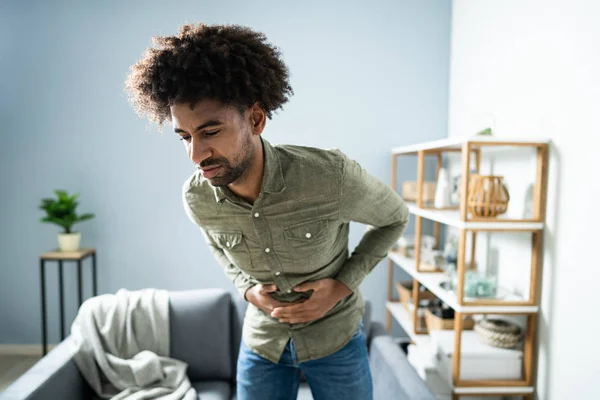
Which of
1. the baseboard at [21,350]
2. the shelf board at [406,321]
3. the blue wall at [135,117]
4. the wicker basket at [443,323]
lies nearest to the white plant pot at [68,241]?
the blue wall at [135,117]

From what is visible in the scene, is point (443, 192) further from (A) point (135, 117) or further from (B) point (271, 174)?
(A) point (135, 117)

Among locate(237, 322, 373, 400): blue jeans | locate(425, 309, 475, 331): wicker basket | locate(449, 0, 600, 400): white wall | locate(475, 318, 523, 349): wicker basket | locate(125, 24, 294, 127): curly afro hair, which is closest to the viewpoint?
locate(125, 24, 294, 127): curly afro hair

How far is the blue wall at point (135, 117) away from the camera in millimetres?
2719

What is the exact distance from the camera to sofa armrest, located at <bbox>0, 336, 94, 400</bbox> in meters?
1.43

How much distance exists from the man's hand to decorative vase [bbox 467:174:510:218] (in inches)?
36.8

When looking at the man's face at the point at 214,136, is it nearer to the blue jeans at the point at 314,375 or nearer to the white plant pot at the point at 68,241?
the blue jeans at the point at 314,375

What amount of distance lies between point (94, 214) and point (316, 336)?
2.26 metres

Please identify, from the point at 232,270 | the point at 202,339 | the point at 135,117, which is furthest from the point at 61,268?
the point at 232,270

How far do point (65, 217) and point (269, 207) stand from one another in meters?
2.06

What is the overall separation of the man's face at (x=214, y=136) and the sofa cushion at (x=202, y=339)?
4.26 feet

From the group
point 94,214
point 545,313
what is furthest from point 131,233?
point 545,313

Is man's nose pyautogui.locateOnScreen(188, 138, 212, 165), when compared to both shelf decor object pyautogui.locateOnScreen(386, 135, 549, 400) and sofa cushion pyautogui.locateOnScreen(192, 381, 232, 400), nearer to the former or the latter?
shelf decor object pyautogui.locateOnScreen(386, 135, 549, 400)

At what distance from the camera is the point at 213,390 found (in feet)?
6.18

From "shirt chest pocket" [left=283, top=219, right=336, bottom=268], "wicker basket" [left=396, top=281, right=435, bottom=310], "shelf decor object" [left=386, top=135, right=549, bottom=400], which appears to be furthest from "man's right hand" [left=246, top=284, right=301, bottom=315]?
"wicker basket" [left=396, top=281, right=435, bottom=310]
